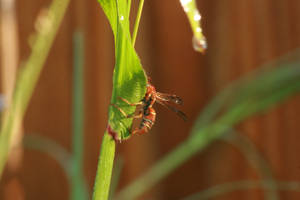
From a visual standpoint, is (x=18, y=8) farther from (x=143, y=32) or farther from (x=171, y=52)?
(x=171, y=52)

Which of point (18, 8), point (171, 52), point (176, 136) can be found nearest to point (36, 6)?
point (18, 8)

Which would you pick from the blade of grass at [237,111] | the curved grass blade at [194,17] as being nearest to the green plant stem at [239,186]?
the blade of grass at [237,111]

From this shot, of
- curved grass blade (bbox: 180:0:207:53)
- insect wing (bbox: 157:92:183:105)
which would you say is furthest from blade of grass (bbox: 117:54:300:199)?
curved grass blade (bbox: 180:0:207:53)

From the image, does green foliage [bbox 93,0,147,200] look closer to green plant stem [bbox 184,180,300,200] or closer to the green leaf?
the green leaf

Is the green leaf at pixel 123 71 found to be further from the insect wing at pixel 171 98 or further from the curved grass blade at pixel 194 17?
the insect wing at pixel 171 98

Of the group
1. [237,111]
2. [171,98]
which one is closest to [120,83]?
[171,98]

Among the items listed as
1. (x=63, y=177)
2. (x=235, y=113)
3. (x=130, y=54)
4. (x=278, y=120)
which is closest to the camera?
(x=130, y=54)
